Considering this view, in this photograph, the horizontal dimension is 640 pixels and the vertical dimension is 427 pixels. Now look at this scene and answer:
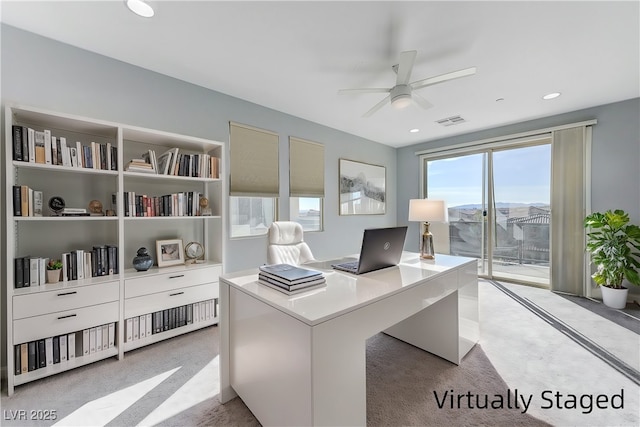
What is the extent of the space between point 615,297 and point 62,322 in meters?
5.27

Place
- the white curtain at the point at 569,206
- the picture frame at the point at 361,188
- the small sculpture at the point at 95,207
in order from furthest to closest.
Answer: the picture frame at the point at 361,188 → the white curtain at the point at 569,206 → the small sculpture at the point at 95,207

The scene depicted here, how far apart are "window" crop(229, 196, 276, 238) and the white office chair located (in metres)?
0.82

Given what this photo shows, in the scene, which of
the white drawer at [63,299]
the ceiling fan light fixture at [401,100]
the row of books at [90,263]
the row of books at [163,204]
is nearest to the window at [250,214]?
the row of books at [163,204]

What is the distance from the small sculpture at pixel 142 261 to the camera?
2.21 meters

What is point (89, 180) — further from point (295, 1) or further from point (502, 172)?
point (502, 172)

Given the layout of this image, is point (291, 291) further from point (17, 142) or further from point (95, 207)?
point (17, 142)

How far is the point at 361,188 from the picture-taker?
4648mm

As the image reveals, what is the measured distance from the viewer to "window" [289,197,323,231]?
3.68 metres

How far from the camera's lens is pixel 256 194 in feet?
10.4

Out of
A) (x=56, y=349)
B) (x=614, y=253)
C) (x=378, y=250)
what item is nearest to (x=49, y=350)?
(x=56, y=349)

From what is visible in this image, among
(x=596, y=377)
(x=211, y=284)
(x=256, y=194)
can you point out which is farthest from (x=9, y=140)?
(x=596, y=377)

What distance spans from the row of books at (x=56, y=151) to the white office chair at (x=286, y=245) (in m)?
1.36

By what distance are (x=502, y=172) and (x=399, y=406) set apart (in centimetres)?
400

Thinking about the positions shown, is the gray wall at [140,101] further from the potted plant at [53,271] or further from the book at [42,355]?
the book at [42,355]
